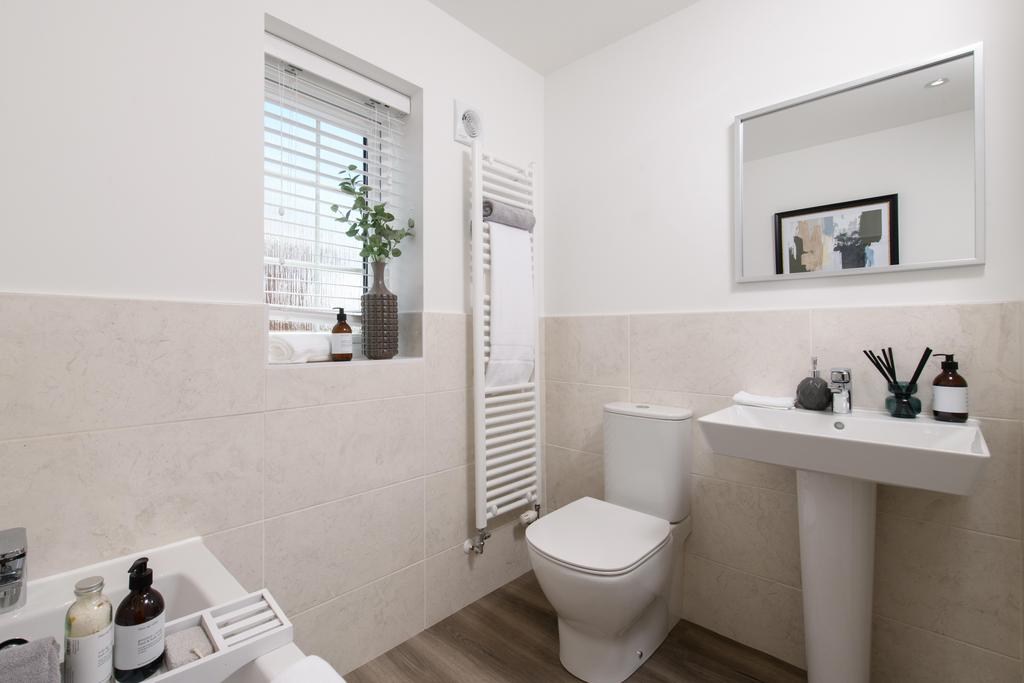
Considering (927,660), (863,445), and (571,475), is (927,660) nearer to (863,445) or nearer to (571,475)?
(863,445)

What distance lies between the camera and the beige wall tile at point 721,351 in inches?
62.7

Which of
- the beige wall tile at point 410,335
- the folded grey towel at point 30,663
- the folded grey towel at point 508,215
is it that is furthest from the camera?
the folded grey towel at point 508,215

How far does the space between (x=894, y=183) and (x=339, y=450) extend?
1.89 m

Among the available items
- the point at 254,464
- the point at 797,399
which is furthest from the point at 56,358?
the point at 797,399

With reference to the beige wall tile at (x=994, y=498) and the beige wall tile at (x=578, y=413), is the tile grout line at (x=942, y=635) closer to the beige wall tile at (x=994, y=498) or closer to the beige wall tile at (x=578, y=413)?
the beige wall tile at (x=994, y=498)

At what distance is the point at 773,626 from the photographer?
5.38 feet

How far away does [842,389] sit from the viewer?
145cm

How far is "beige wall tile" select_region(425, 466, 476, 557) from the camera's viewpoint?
1.79 meters

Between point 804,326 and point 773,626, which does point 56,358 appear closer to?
point 804,326

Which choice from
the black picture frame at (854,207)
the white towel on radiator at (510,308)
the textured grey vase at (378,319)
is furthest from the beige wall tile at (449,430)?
the black picture frame at (854,207)

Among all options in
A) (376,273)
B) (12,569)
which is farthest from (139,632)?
(376,273)

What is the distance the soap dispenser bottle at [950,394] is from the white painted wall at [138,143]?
6.23ft

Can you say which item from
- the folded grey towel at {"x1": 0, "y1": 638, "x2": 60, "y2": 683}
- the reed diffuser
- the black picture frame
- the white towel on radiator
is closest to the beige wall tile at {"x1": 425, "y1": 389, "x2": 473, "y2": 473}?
the white towel on radiator

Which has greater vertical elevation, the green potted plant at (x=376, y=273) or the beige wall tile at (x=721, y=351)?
the green potted plant at (x=376, y=273)
